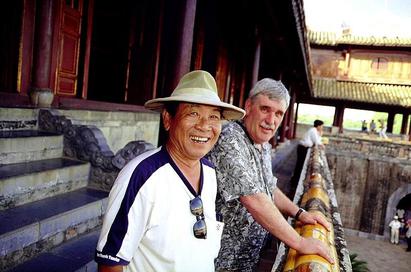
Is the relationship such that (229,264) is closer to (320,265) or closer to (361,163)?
(320,265)

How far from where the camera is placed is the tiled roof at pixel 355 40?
2584cm

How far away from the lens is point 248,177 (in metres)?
1.76

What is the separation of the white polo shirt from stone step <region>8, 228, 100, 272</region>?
1.28m

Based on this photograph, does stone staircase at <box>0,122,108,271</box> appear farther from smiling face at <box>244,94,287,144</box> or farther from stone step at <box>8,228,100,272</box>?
smiling face at <box>244,94,287,144</box>

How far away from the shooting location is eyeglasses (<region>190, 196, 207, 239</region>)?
136 centimetres

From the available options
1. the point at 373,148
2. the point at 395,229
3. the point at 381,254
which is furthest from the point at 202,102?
the point at 373,148

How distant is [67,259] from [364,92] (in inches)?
1061

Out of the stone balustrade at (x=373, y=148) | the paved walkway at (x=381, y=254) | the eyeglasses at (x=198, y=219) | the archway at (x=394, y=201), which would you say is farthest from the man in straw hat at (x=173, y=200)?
the archway at (x=394, y=201)

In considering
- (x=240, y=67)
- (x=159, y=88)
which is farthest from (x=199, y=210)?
(x=240, y=67)

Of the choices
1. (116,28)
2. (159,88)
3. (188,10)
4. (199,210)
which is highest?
(116,28)

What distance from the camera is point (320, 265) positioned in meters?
1.42

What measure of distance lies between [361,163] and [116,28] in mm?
14053

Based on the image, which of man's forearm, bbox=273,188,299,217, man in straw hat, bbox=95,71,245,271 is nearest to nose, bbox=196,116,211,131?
man in straw hat, bbox=95,71,245,271

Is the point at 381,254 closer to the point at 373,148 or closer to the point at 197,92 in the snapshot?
the point at 373,148
